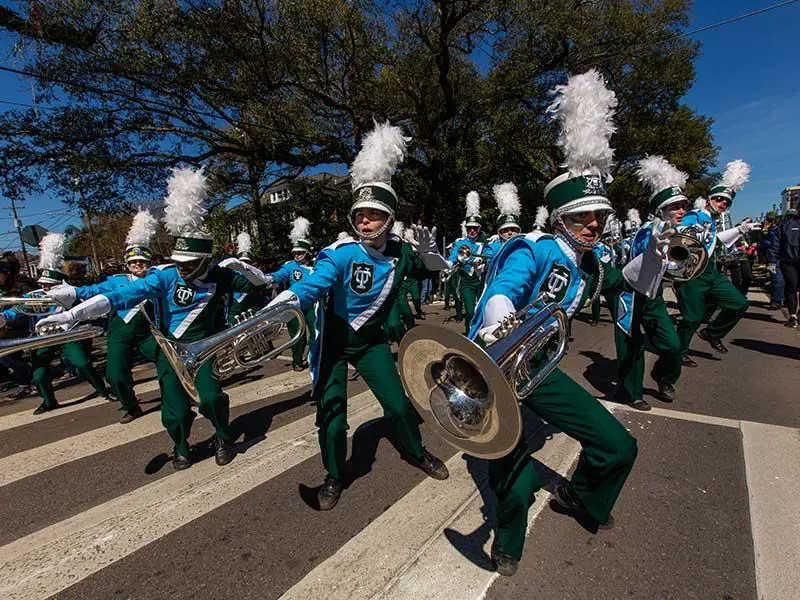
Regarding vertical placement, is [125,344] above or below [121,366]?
above

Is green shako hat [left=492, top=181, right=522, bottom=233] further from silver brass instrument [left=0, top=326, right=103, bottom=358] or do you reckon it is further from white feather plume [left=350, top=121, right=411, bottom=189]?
silver brass instrument [left=0, top=326, right=103, bottom=358]

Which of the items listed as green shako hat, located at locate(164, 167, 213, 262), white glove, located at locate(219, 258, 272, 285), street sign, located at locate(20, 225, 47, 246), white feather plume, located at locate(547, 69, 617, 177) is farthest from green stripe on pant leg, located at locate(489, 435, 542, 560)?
street sign, located at locate(20, 225, 47, 246)

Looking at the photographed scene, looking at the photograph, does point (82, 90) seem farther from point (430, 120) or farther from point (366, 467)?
point (366, 467)

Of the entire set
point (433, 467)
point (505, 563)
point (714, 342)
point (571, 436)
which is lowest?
point (714, 342)

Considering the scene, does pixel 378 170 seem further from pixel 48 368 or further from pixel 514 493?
pixel 48 368

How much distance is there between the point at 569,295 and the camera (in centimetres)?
258

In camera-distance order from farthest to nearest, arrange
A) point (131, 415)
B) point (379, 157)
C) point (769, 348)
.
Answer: point (769, 348) < point (131, 415) < point (379, 157)

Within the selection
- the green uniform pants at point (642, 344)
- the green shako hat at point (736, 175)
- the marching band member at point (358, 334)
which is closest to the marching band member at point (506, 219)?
the green shako hat at point (736, 175)

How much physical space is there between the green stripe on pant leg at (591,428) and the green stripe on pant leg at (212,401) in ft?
8.88

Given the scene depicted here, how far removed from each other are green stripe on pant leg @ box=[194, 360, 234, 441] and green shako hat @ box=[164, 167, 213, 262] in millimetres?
1025

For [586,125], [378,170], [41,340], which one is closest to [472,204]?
[378,170]

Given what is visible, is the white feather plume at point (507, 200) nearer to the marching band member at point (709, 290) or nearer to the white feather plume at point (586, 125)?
the marching band member at point (709, 290)

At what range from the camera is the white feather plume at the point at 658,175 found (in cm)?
513

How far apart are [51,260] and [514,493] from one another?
735cm
